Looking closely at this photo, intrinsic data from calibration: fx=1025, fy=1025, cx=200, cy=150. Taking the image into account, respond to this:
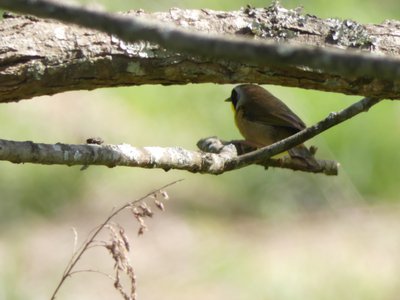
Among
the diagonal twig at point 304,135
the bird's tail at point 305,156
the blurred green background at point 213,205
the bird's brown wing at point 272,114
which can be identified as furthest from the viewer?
the blurred green background at point 213,205

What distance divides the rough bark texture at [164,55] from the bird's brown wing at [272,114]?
7.28 ft

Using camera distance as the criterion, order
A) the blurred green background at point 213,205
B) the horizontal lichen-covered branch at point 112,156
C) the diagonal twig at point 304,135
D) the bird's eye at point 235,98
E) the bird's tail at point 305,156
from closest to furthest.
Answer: the horizontal lichen-covered branch at point 112,156
the diagonal twig at point 304,135
the bird's tail at point 305,156
the bird's eye at point 235,98
the blurred green background at point 213,205

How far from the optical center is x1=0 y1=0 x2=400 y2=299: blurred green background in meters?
7.25

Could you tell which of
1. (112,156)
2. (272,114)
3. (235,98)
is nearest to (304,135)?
(112,156)

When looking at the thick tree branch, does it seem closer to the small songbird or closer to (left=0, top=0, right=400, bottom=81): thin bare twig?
(left=0, top=0, right=400, bottom=81): thin bare twig

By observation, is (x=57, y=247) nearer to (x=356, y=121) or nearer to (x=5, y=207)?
(x=5, y=207)

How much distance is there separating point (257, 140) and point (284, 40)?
7.55ft

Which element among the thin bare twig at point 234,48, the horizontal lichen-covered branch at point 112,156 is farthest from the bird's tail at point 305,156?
the thin bare twig at point 234,48

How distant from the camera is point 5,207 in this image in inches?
291

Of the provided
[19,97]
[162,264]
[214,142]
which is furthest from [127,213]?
[19,97]

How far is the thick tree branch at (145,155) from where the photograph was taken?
287 cm

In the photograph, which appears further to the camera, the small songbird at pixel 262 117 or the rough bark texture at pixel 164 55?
the small songbird at pixel 262 117

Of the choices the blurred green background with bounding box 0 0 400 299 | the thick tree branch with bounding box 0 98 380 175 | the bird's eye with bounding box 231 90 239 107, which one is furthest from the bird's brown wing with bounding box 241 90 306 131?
the thick tree branch with bounding box 0 98 380 175

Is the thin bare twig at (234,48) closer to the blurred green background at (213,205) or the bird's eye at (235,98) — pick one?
the bird's eye at (235,98)
